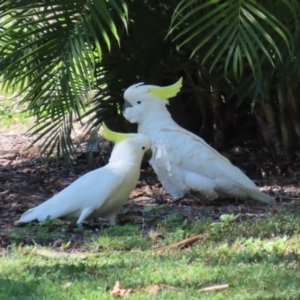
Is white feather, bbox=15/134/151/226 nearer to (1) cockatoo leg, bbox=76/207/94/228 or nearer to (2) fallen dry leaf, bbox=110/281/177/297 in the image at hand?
(1) cockatoo leg, bbox=76/207/94/228

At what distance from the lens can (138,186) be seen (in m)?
6.84

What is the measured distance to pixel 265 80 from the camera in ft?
20.8

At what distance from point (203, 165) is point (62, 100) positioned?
155cm

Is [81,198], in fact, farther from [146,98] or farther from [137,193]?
[137,193]

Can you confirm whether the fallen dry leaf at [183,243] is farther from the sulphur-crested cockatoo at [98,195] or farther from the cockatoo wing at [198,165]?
the cockatoo wing at [198,165]

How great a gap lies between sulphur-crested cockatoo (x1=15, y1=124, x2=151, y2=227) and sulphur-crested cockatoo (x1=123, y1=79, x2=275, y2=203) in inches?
24.9

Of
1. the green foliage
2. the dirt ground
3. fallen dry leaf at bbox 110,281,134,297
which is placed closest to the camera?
fallen dry leaf at bbox 110,281,134,297

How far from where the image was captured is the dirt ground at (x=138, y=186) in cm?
557

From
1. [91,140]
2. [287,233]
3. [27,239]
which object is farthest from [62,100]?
[287,233]

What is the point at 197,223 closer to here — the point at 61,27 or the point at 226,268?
the point at 226,268

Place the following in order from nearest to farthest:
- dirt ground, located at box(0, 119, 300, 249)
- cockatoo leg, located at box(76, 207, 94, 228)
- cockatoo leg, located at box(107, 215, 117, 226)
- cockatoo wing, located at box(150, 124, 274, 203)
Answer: cockatoo leg, located at box(76, 207, 94, 228), cockatoo leg, located at box(107, 215, 117, 226), dirt ground, located at box(0, 119, 300, 249), cockatoo wing, located at box(150, 124, 274, 203)

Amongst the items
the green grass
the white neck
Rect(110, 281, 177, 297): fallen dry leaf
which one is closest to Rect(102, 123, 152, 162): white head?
the green grass

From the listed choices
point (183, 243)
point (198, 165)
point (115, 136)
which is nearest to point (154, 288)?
point (183, 243)

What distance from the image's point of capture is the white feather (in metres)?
5.04
